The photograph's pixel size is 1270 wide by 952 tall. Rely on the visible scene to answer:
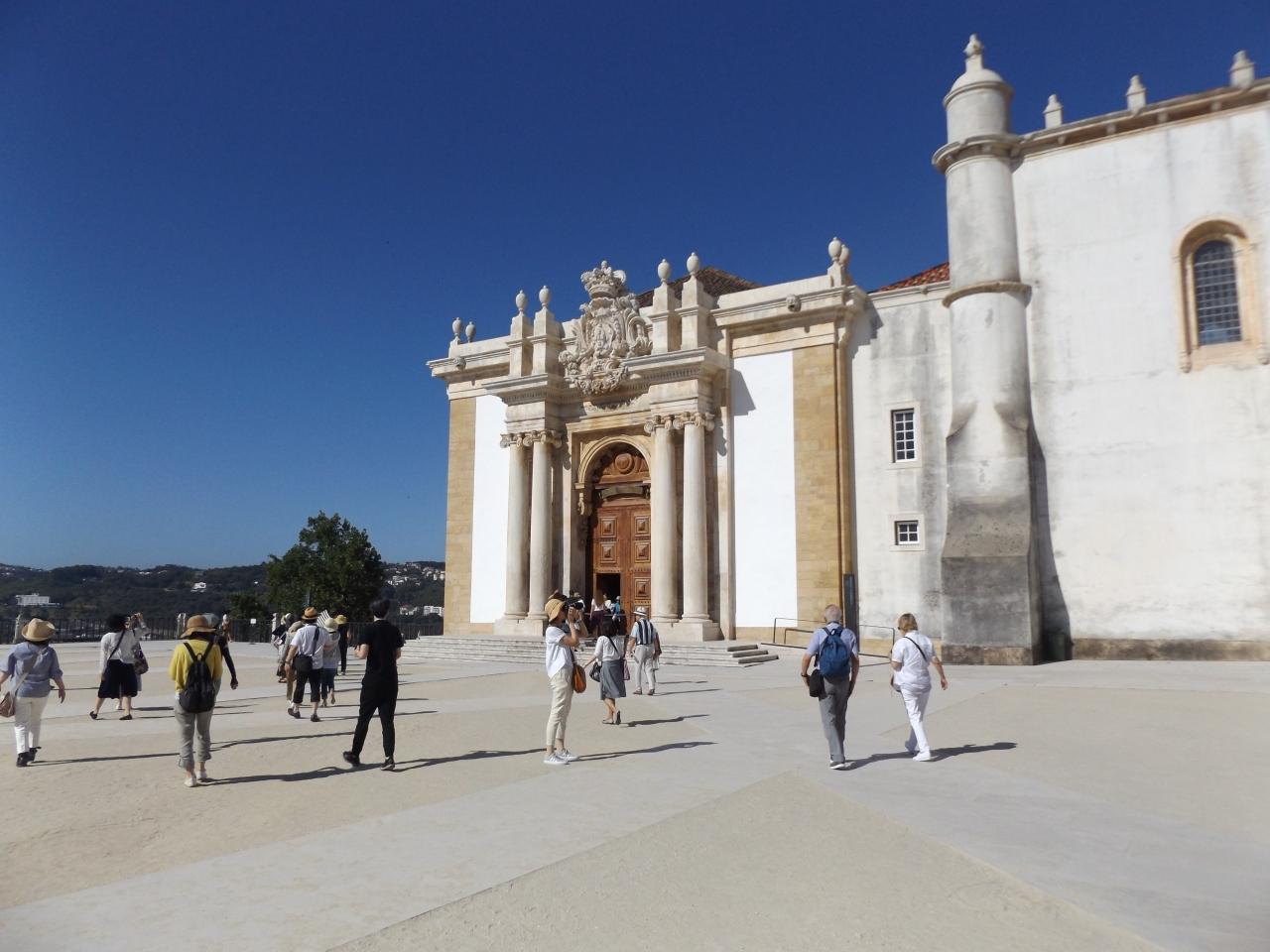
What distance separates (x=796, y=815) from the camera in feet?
21.7

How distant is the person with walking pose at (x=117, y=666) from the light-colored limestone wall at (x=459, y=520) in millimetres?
17417

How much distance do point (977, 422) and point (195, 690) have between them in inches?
706

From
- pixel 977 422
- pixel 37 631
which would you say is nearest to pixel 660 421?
pixel 977 422

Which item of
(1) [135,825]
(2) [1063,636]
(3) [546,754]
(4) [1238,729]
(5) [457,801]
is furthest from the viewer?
(2) [1063,636]

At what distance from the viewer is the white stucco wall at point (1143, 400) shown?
61.8 feet

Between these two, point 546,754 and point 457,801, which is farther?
point 546,754

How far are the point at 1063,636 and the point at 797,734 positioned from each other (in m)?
12.6

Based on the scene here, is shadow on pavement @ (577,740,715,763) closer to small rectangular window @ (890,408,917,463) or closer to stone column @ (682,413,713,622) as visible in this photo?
stone column @ (682,413,713,622)

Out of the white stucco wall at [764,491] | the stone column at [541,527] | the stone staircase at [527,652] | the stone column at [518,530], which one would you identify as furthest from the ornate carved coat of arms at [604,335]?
the stone staircase at [527,652]

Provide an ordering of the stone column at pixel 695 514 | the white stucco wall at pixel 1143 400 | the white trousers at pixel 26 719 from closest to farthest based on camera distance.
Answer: the white trousers at pixel 26 719
the white stucco wall at pixel 1143 400
the stone column at pixel 695 514

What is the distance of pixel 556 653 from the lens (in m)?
9.37

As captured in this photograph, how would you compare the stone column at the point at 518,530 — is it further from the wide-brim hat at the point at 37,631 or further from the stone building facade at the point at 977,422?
the wide-brim hat at the point at 37,631

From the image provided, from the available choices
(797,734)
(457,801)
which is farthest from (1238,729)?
(457,801)

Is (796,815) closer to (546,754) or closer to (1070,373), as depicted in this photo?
(546,754)
